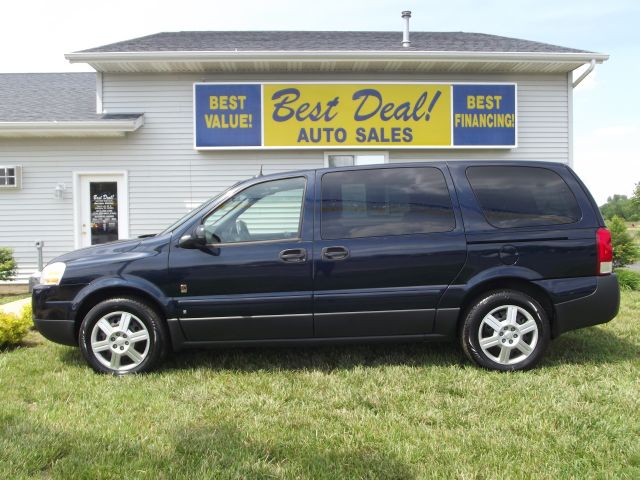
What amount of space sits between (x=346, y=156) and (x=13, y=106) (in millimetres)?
6947

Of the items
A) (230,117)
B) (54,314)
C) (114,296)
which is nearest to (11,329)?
(54,314)

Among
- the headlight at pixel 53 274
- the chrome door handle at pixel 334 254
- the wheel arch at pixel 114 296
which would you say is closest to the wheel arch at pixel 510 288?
the chrome door handle at pixel 334 254

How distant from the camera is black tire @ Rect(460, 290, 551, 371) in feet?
13.4

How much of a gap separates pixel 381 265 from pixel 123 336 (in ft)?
7.22

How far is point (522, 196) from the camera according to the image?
13.9 feet

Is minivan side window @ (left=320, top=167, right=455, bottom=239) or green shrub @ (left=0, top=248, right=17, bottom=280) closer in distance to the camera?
minivan side window @ (left=320, top=167, right=455, bottom=239)

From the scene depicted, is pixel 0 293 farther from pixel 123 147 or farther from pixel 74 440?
pixel 74 440

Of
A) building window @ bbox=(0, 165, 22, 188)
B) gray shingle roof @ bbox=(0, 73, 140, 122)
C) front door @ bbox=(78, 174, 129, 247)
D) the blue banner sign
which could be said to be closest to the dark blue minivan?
the blue banner sign

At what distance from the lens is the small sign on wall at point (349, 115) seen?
9.51 metres

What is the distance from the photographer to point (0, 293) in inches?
356

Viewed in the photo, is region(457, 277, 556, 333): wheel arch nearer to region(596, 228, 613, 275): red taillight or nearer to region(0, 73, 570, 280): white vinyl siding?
region(596, 228, 613, 275): red taillight

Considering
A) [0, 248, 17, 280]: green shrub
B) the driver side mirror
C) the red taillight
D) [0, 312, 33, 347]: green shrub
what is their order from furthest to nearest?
[0, 248, 17, 280]: green shrub → [0, 312, 33, 347]: green shrub → the red taillight → the driver side mirror

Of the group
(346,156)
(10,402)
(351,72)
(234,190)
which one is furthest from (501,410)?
(351,72)

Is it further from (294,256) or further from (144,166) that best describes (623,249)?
(144,166)
